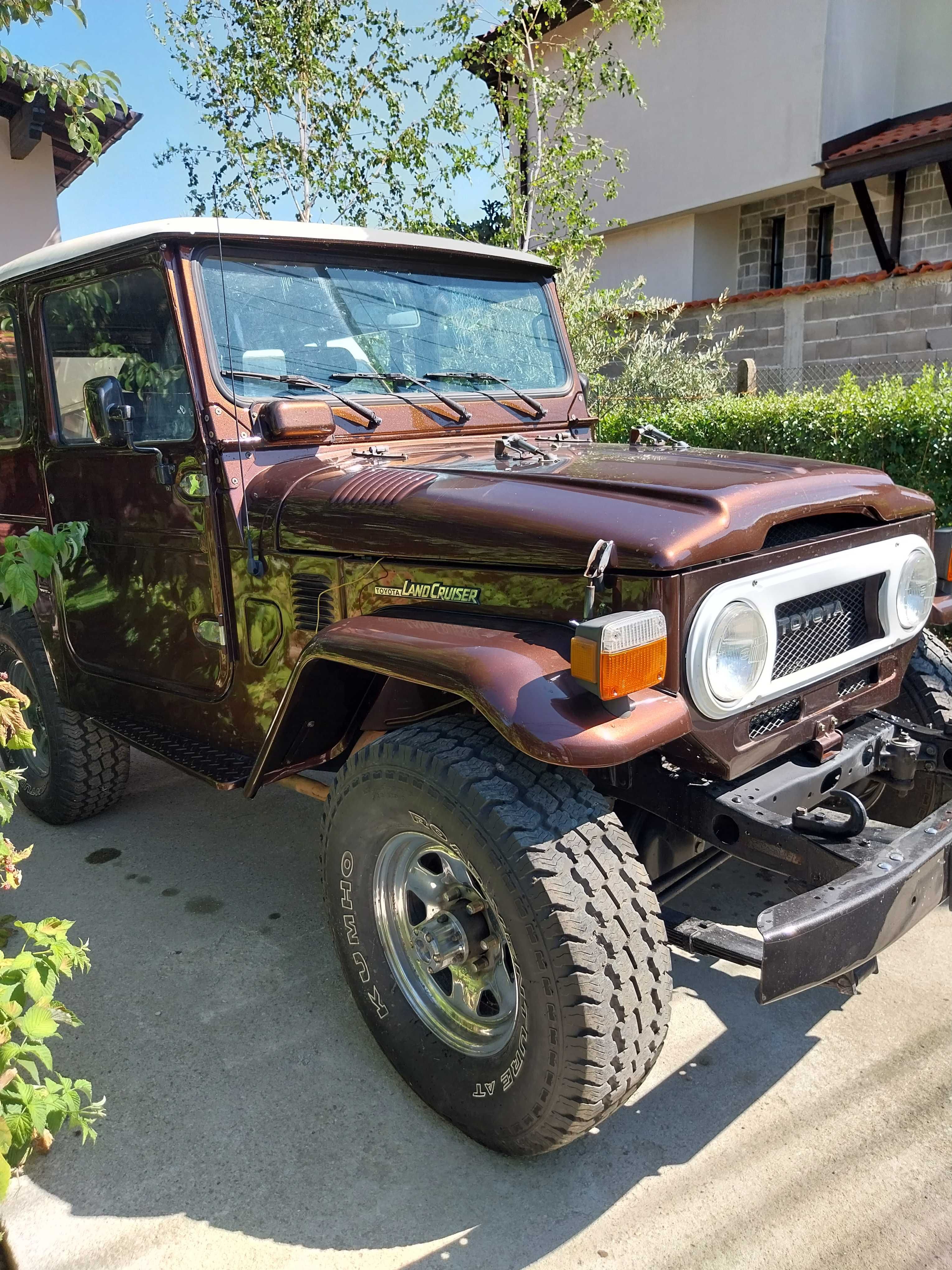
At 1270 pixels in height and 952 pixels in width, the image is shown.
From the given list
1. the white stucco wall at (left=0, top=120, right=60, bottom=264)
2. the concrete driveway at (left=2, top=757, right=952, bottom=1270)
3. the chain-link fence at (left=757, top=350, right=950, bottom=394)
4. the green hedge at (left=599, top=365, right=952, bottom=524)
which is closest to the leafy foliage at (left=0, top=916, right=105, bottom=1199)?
the concrete driveway at (left=2, top=757, right=952, bottom=1270)

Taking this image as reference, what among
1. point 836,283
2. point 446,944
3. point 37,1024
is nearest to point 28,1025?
point 37,1024

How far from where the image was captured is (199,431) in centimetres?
285

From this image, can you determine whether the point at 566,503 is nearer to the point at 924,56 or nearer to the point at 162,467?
the point at 162,467

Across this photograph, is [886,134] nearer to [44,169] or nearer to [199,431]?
[44,169]

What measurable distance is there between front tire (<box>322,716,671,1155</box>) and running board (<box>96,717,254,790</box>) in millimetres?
602

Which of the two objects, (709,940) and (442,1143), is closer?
(709,940)

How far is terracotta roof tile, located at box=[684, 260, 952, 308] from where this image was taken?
9.79 meters

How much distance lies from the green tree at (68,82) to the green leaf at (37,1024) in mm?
2782

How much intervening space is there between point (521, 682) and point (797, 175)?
42.8 feet

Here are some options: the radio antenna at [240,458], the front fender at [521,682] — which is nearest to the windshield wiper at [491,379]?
the radio antenna at [240,458]

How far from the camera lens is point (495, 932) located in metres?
2.27

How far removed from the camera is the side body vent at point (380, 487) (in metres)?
2.50

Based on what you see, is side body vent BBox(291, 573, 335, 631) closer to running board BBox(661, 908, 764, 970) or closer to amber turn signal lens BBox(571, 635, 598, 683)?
amber turn signal lens BBox(571, 635, 598, 683)

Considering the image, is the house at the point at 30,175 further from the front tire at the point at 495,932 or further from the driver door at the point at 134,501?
the front tire at the point at 495,932
